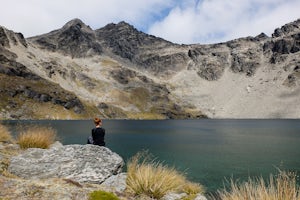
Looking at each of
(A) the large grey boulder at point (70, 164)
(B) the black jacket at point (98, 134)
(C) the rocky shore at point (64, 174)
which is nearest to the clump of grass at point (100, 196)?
(C) the rocky shore at point (64, 174)

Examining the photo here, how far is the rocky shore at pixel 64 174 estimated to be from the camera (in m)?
10.5

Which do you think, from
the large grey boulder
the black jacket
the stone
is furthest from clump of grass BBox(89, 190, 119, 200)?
the black jacket

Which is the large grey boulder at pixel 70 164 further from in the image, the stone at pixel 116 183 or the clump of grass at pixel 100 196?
the clump of grass at pixel 100 196

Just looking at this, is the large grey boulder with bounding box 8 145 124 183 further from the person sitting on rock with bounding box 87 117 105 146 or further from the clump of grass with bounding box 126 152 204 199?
the person sitting on rock with bounding box 87 117 105 146

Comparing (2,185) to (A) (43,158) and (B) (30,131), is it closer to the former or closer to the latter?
(A) (43,158)

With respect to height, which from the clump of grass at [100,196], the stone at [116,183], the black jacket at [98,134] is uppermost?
the black jacket at [98,134]

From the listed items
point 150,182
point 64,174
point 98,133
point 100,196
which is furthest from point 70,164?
point 100,196

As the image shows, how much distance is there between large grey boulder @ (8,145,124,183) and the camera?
45.3 ft

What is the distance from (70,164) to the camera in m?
14.6

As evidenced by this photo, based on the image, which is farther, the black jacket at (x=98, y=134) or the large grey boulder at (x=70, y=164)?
the black jacket at (x=98, y=134)

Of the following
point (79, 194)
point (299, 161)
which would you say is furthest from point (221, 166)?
point (79, 194)

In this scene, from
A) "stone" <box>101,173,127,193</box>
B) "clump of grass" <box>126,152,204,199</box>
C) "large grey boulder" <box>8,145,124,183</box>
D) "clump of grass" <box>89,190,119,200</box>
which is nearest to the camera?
"clump of grass" <box>89,190,119,200</box>

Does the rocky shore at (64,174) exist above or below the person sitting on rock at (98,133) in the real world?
below

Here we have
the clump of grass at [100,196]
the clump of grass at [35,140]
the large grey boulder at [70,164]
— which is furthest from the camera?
the clump of grass at [35,140]
